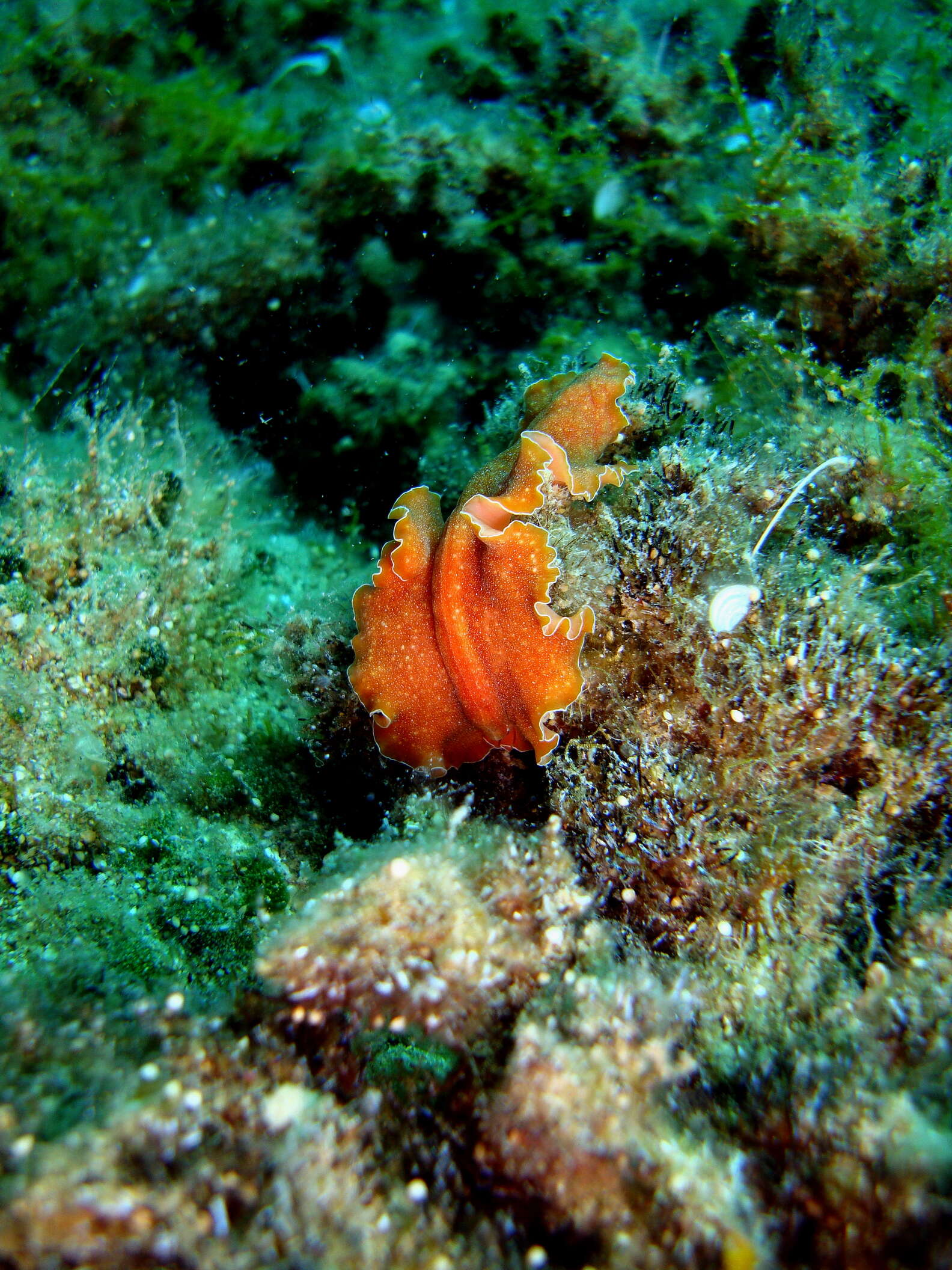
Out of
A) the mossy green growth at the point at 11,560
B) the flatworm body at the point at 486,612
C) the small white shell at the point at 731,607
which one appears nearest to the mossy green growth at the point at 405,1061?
the flatworm body at the point at 486,612

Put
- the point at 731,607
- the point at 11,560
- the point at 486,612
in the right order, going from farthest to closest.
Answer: the point at 11,560, the point at 486,612, the point at 731,607

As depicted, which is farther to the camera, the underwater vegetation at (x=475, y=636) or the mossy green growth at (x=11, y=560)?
the mossy green growth at (x=11, y=560)

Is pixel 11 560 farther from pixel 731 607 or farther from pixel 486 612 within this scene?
pixel 731 607

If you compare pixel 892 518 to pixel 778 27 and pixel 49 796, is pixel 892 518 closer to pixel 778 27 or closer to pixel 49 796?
pixel 778 27

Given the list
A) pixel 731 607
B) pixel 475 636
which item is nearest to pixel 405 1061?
pixel 475 636

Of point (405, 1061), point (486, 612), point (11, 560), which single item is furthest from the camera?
point (11, 560)

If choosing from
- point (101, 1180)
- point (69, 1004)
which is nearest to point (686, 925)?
point (101, 1180)

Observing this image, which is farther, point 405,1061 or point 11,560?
point 11,560

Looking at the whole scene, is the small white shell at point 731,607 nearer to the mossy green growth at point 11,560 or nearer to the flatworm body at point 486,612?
the flatworm body at point 486,612
